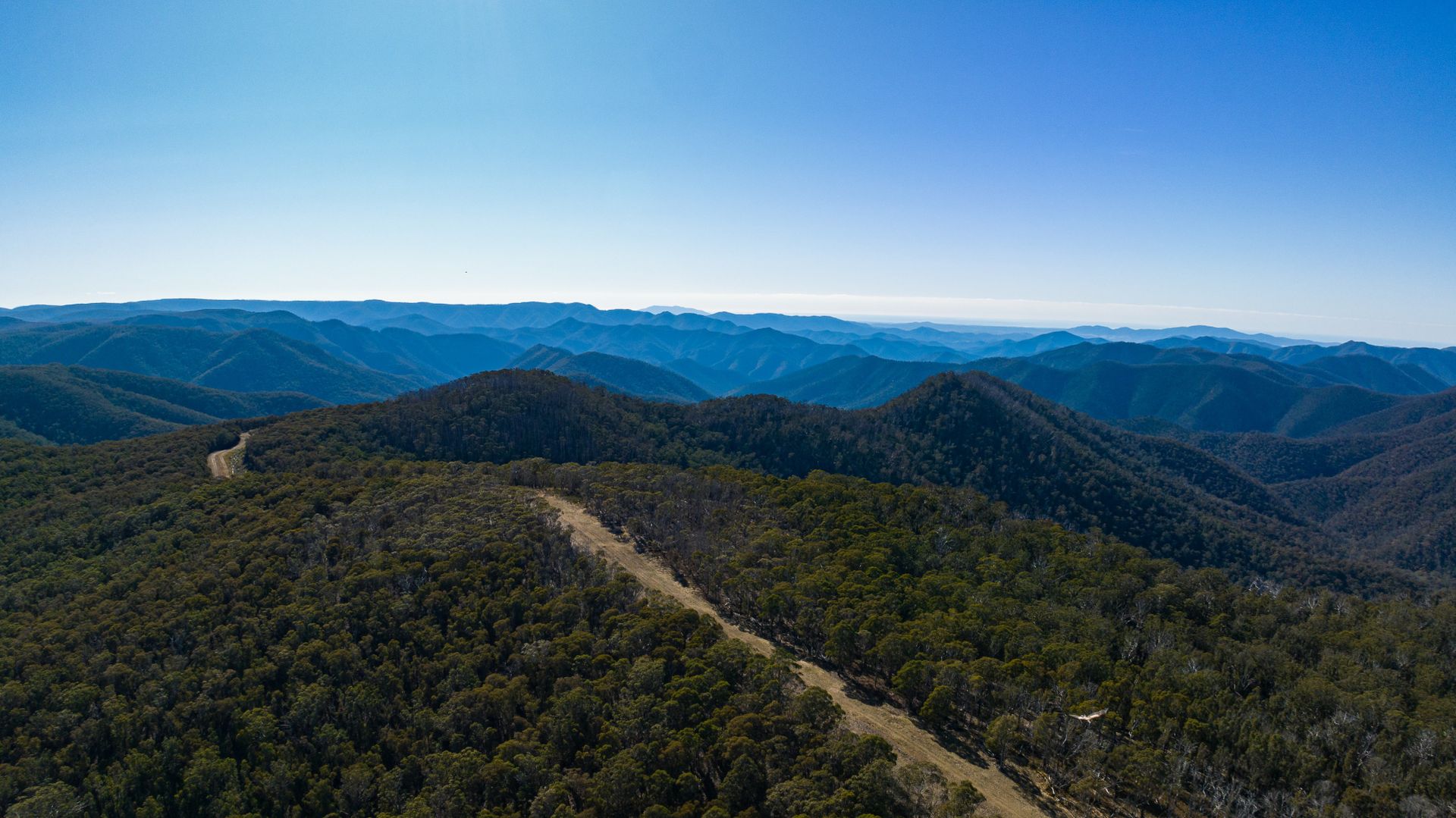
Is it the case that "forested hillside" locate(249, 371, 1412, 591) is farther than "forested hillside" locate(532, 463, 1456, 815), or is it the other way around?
"forested hillside" locate(249, 371, 1412, 591)

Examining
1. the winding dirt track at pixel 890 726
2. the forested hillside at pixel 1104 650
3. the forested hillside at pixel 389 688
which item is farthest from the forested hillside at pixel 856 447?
the winding dirt track at pixel 890 726

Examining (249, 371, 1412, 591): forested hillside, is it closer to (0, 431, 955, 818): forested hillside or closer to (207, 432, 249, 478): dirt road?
(207, 432, 249, 478): dirt road

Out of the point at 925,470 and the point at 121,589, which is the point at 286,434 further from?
the point at 925,470

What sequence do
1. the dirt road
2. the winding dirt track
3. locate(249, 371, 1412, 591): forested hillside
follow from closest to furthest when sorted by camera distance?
the winding dirt track → the dirt road → locate(249, 371, 1412, 591): forested hillside

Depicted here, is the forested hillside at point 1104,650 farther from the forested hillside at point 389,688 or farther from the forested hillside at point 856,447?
the forested hillside at point 856,447

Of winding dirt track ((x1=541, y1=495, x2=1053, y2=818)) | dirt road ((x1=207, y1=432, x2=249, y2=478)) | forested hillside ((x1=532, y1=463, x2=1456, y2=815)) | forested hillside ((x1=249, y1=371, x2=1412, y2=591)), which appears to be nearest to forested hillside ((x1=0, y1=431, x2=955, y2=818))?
winding dirt track ((x1=541, y1=495, x2=1053, y2=818))
